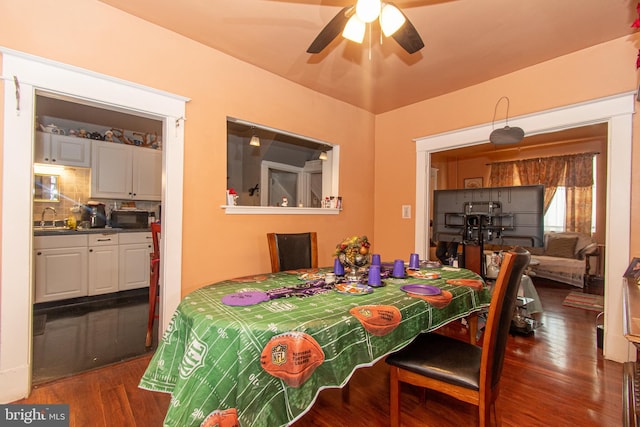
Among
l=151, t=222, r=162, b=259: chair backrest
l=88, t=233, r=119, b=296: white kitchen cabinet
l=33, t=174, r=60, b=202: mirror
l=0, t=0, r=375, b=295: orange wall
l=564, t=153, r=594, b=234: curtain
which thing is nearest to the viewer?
l=0, t=0, r=375, b=295: orange wall

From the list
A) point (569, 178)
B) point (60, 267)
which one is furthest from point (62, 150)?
point (569, 178)

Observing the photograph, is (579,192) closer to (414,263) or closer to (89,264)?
(414,263)

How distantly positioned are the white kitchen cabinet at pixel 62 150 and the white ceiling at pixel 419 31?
2.53m

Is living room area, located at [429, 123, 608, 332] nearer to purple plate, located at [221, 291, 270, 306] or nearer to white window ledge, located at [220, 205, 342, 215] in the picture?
white window ledge, located at [220, 205, 342, 215]

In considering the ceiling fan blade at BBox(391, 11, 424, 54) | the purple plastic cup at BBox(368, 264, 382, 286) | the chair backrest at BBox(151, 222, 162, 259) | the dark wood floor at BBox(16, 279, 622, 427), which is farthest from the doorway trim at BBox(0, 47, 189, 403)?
the purple plastic cup at BBox(368, 264, 382, 286)

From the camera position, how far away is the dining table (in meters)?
0.97

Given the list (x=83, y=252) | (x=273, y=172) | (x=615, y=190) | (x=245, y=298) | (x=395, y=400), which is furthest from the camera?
(x=273, y=172)

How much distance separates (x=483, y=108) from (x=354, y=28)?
204 centimetres

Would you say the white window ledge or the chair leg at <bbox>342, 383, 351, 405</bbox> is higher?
the white window ledge

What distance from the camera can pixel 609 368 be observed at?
2.15 m

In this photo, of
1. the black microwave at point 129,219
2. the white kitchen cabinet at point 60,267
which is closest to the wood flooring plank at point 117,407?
the white kitchen cabinet at point 60,267

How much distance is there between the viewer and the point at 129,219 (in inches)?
158

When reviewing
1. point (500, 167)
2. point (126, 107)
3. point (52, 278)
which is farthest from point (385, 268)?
point (500, 167)

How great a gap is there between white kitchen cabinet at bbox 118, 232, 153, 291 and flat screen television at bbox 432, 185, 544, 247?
3.70 m
